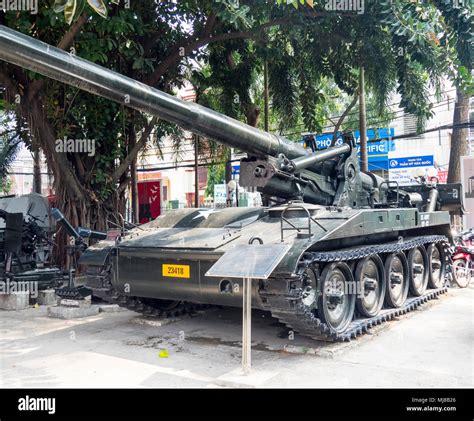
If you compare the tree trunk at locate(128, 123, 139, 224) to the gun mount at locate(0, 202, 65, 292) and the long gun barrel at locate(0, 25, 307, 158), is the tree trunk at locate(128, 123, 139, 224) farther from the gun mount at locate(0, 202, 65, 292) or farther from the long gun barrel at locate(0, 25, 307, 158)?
the long gun barrel at locate(0, 25, 307, 158)

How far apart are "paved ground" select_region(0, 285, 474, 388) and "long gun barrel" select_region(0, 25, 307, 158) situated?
2.32m

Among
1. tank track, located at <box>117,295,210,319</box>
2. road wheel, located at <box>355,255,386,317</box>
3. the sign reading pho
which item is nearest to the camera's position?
road wheel, located at <box>355,255,386,317</box>

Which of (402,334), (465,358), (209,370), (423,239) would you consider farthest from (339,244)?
(423,239)

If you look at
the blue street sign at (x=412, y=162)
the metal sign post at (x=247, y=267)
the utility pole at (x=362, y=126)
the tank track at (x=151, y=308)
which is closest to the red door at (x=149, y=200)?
the utility pole at (x=362, y=126)

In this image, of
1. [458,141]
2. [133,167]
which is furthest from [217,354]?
[458,141]

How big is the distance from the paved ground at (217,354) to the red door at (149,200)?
11.2 metres

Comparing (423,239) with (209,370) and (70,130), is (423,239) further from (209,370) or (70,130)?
(70,130)

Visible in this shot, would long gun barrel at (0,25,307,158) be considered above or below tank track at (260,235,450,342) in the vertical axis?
above

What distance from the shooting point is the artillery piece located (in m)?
5.02

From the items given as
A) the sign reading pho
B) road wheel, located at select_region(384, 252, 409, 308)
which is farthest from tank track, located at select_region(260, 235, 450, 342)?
the sign reading pho

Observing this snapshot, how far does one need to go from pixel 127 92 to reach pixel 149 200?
47.9 feet

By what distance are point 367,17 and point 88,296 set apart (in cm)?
717
